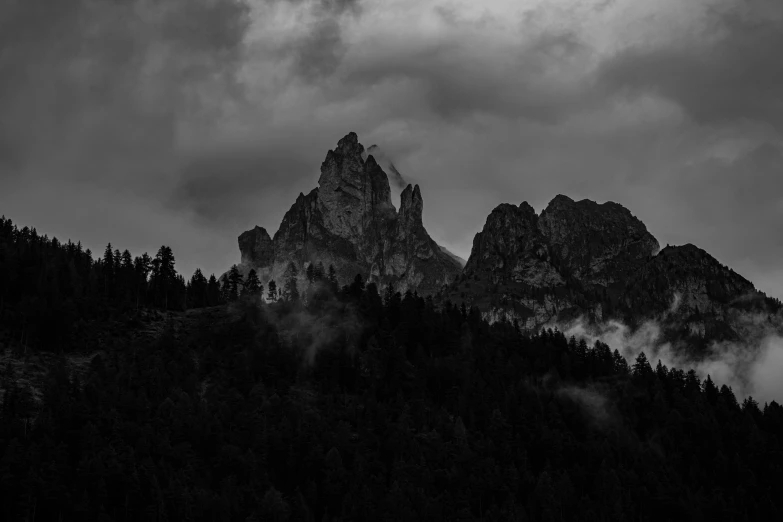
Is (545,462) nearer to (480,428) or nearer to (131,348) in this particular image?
(480,428)

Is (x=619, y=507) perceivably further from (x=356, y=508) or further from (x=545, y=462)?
(x=356, y=508)

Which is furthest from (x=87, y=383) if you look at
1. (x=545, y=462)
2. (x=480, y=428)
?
(x=545, y=462)

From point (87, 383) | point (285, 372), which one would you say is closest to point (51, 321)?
point (87, 383)

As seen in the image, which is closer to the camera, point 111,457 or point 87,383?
point 111,457

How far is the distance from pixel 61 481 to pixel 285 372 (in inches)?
2803

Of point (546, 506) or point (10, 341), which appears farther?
point (10, 341)

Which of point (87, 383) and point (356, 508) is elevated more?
point (87, 383)

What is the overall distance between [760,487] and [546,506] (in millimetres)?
55221

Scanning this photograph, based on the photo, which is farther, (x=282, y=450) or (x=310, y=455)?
(x=282, y=450)

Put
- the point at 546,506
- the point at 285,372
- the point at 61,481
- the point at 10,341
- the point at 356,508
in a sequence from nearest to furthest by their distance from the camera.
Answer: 1. the point at 61,481
2. the point at 356,508
3. the point at 546,506
4. the point at 10,341
5. the point at 285,372

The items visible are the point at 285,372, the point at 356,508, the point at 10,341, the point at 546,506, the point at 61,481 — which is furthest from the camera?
the point at 285,372

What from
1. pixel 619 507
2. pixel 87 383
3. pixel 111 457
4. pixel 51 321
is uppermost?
pixel 51 321

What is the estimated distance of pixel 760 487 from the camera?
186 metres

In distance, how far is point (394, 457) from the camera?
545ft
